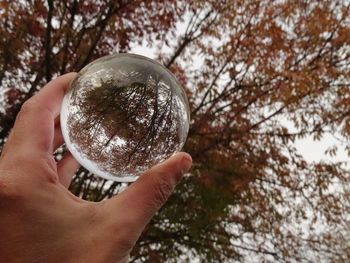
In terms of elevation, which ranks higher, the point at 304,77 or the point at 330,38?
the point at 330,38

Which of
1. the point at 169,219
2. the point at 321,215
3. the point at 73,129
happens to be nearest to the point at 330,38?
the point at 321,215

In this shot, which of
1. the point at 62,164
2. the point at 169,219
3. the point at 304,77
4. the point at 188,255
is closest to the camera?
the point at 62,164

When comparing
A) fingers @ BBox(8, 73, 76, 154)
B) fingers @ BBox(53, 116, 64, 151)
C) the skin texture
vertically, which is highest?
fingers @ BBox(53, 116, 64, 151)

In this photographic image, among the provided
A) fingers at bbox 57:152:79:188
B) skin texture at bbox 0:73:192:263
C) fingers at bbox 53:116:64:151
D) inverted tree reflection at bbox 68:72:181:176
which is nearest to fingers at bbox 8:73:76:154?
skin texture at bbox 0:73:192:263

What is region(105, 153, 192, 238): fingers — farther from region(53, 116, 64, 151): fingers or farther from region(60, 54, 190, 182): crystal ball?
region(53, 116, 64, 151): fingers

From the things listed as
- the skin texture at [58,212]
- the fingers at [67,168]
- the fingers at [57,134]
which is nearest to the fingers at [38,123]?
the skin texture at [58,212]

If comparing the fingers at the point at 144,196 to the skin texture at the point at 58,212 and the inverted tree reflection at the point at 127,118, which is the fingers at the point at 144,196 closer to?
the skin texture at the point at 58,212

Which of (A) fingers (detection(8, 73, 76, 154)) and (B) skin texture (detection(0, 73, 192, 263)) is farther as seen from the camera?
(A) fingers (detection(8, 73, 76, 154))

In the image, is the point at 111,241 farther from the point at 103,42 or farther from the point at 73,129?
the point at 103,42
